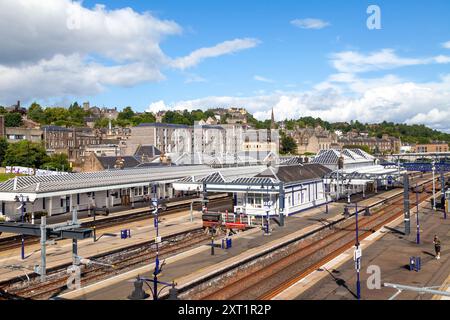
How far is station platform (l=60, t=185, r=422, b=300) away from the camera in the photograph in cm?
2164

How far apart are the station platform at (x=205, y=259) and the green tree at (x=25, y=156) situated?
216 feet

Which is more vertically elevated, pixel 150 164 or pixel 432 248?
pixel 150 164

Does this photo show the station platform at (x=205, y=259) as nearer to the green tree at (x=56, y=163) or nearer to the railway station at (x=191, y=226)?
the railway station at (x=191, y=226)

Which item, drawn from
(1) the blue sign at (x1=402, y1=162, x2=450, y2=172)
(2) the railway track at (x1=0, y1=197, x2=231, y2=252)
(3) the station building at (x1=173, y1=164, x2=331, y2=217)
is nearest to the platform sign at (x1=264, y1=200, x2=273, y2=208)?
(3) the station building at (x1=173, y1=164, x2=331, y2=217)

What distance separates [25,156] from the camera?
91.9m

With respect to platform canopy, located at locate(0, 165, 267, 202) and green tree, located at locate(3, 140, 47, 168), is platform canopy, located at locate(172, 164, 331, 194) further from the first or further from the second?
green tree, located at locate(3, 140, 47, 168)

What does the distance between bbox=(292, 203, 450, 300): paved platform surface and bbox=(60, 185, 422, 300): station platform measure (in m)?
5.44

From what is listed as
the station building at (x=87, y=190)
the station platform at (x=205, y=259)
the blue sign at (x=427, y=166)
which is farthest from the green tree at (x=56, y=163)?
the blue sign at (x=427, y=166)

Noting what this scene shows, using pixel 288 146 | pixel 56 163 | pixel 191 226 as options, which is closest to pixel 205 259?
pixel 191 226

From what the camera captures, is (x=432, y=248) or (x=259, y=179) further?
(x=259, y=179)

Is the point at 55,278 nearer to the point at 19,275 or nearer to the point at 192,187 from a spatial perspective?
the point at 19,275
